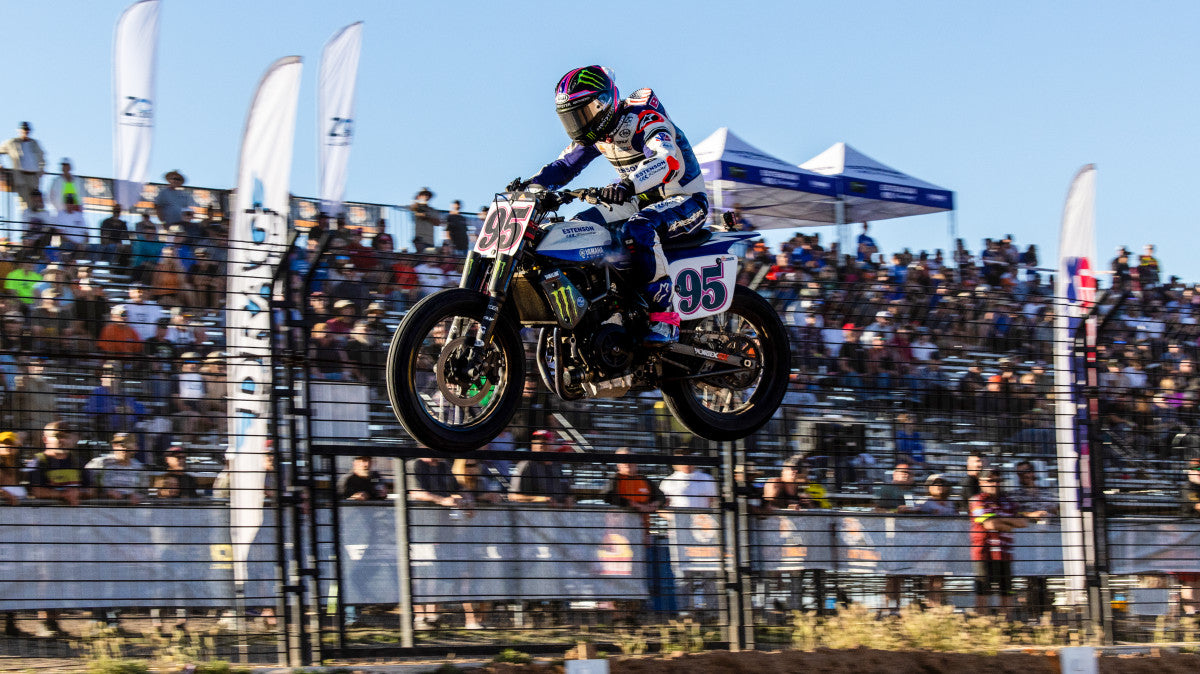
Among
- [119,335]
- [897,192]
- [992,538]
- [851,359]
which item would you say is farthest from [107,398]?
[897,192]

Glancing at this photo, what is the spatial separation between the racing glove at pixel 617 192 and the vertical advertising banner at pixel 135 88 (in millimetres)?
6337

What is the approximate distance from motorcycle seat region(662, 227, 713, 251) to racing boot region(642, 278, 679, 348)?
27 cm

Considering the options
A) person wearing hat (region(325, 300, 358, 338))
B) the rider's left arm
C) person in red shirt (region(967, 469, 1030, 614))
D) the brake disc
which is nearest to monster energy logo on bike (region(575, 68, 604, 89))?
the rider's left arm

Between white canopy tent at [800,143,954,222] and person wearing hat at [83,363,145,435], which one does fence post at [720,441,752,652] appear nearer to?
person wearing hat at [83,363,145,435]

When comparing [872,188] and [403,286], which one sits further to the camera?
[872,188]

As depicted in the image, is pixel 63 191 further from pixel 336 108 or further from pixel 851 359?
pixel 851 359

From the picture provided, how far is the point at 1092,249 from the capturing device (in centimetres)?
1190

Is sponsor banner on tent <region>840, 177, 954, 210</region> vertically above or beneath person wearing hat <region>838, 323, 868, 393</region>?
above

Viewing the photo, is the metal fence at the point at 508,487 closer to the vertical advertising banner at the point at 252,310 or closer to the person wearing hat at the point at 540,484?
the person wearing hat at the point at 540,484

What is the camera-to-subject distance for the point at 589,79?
21.2ft

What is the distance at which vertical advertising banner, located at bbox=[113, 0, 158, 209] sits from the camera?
36.7 ft

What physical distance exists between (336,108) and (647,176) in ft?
21.4

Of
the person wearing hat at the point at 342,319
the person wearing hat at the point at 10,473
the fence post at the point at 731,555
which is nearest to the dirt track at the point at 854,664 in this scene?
the fence post at the point at 731,555

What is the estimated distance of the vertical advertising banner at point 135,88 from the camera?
11172mm
